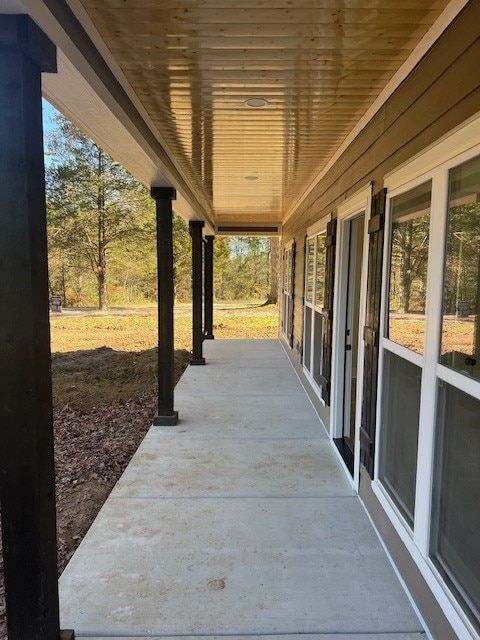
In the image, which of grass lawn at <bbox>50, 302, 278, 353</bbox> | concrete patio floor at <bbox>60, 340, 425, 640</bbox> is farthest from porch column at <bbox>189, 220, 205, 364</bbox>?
concrete patio floor at <bbox>60, 340, 425, 640</bbox>

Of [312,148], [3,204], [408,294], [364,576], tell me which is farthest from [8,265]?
[312,148]

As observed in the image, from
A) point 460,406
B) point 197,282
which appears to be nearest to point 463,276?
point 460,406

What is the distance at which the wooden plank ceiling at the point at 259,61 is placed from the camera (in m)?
1.82

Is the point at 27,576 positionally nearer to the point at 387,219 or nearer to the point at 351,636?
the point at 351,636

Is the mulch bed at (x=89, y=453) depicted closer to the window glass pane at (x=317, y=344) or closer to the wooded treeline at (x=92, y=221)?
the window glass pane at (x=317, y=344)

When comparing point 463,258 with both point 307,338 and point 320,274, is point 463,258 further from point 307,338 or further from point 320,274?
point 307,338

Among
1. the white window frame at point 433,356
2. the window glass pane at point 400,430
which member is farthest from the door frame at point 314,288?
the white window frame at point 433,356

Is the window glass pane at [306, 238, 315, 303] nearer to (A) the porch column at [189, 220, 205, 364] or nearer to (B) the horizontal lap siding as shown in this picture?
(A) the porch column at [189, 220, 205, 364]

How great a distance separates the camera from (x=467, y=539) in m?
1.68

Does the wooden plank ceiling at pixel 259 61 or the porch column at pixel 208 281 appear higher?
the wooden plank ceiling at pixel 259 61

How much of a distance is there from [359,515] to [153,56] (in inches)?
115

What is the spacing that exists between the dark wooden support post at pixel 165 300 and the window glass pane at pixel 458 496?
3.13m

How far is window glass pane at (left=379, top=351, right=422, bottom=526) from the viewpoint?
222cm

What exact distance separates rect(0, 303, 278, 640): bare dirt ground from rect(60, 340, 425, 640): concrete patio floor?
0.24 meters
